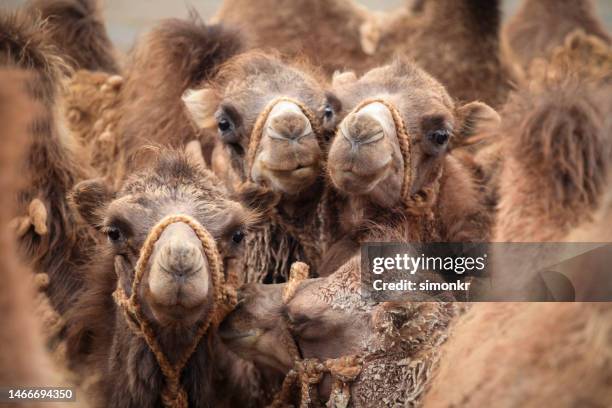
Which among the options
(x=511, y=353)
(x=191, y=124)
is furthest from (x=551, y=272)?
(x=191, y=124)

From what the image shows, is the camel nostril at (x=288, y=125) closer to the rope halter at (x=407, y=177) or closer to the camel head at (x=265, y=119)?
the camel head at (x=265, y=119)

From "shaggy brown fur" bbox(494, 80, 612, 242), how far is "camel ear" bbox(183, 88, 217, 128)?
4.38 feet

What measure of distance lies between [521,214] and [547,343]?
99 cm

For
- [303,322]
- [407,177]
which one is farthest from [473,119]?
[303,322]

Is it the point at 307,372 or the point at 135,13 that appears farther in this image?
the point at 135,13

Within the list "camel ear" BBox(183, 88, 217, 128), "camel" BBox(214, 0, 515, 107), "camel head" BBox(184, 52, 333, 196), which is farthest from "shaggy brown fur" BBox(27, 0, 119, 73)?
"camel head" BBox(184, 52, 333, 196)

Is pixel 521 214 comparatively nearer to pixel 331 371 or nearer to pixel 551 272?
pixel 551 272

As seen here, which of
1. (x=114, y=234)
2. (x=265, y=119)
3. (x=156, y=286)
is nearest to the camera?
(x=156, y=286)

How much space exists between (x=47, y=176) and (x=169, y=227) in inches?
45.9

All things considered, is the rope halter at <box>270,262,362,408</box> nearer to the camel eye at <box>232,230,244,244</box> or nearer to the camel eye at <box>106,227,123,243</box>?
the camel eye at <box>232,230,244,244</box>

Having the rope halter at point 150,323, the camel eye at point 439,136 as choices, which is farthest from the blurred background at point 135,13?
the rope halter at point 150,323

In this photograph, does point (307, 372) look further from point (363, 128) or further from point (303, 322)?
point (363, 128)

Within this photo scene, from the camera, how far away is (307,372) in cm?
274

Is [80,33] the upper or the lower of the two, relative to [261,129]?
upper
